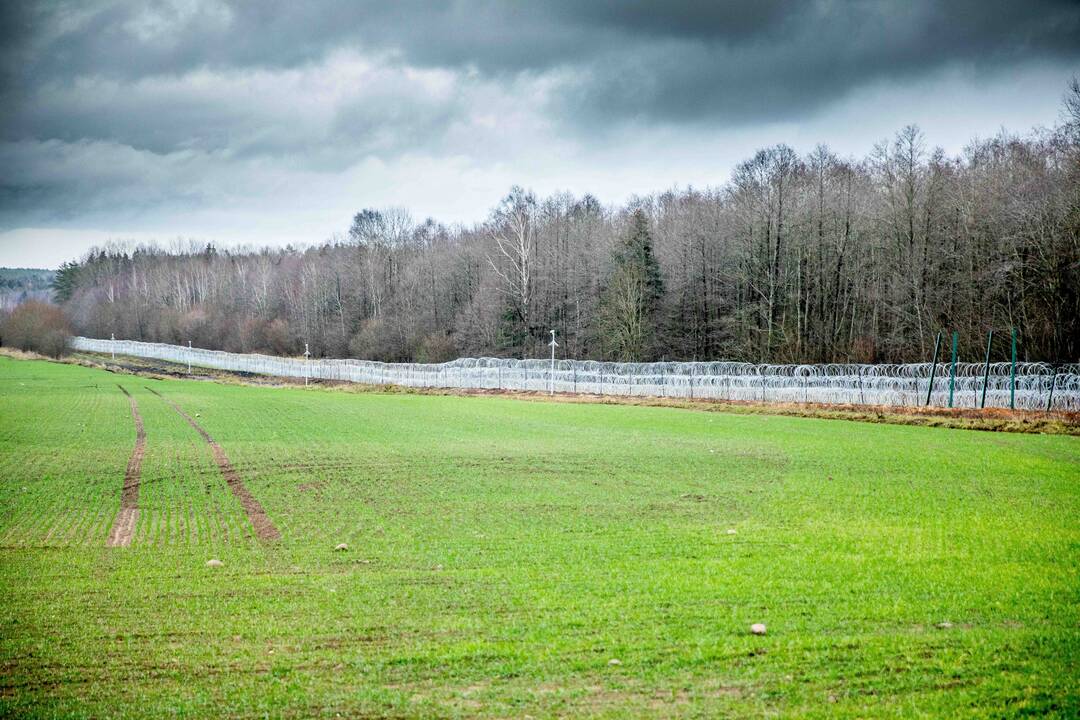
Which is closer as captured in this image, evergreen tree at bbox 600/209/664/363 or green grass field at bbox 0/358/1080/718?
green grass field at bbox 0/358/1080/718

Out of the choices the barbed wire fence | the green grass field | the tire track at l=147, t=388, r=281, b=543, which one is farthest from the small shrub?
the green grass field

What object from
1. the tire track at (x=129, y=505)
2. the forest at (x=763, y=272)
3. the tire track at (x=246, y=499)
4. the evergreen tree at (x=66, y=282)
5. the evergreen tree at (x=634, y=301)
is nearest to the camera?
the tire track at (x=129, y=505)

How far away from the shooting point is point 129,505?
12727mm

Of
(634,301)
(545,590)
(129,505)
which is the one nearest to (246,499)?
(129,505)

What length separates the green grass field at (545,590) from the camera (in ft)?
17.7

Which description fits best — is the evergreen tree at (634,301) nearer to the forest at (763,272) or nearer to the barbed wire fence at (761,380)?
the forest at (763,272)

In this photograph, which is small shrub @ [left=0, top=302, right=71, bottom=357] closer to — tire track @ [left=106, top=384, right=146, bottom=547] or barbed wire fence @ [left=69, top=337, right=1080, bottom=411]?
barbed wire fence @ [left=69, top=337, right=1080, bottom=411]

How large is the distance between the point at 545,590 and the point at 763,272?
56522mm

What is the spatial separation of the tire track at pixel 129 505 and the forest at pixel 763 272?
139 feet

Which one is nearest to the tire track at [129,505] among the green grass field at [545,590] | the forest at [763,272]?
the green grass field at [545,590]

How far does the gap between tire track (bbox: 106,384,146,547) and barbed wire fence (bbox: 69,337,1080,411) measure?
28.7 m

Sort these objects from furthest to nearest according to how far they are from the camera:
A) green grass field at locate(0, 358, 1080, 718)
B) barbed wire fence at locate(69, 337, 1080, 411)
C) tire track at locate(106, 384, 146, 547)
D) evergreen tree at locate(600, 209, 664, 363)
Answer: evergreen tree at locate(600, 209, 664, 363), barbed wire fence at locate(69, 337, 1080, 411), tire track at locate(106, 384, 146, 547), green grass field at locate(0, 358, 1080, 718)

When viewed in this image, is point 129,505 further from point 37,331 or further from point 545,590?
point 37,331

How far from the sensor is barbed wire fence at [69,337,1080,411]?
3102 cm
